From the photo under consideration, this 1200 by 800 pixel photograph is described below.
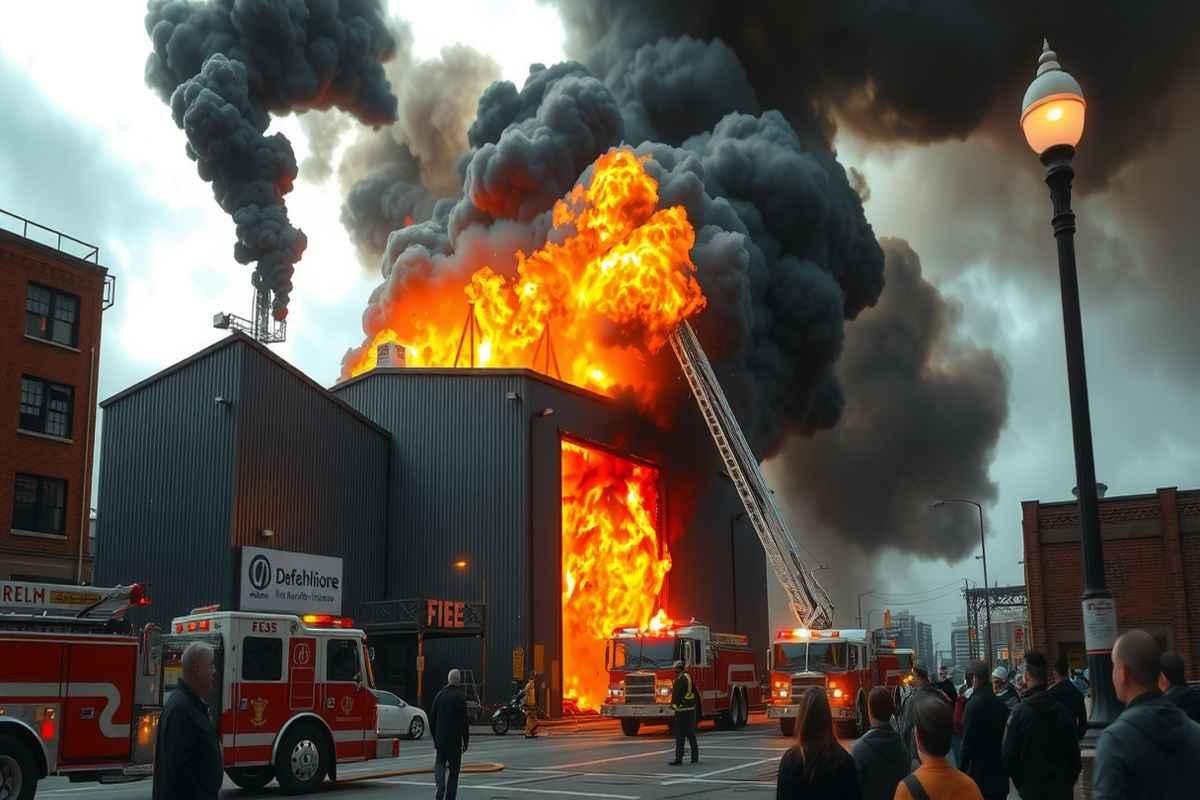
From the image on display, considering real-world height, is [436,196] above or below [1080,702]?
above

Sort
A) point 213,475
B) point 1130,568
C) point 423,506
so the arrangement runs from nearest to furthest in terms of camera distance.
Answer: point 213,475 → point 1130,568 → point 423,506

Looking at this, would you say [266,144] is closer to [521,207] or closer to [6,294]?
[521,207]

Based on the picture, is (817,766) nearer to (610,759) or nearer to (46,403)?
(610,759)

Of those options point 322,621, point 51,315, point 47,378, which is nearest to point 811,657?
point 322,621

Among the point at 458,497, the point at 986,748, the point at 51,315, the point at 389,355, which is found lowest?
the point at 986,748

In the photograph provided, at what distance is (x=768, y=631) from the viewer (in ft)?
172

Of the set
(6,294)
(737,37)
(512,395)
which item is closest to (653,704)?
(512,395)

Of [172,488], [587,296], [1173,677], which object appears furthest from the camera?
[587,296]

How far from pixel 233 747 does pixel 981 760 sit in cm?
1012

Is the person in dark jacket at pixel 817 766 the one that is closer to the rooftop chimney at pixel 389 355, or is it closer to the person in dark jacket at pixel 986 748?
the person in dark jacket at pixel 986 748

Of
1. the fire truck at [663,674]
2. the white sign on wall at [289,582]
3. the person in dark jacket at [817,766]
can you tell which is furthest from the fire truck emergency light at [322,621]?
the white sign on wall at [289,582]

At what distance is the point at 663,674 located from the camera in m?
27.2

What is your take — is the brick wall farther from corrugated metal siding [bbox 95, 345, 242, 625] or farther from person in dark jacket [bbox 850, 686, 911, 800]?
person in dark jacket [bbox 850, 686, 911, 800]

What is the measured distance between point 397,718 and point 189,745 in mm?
22418
